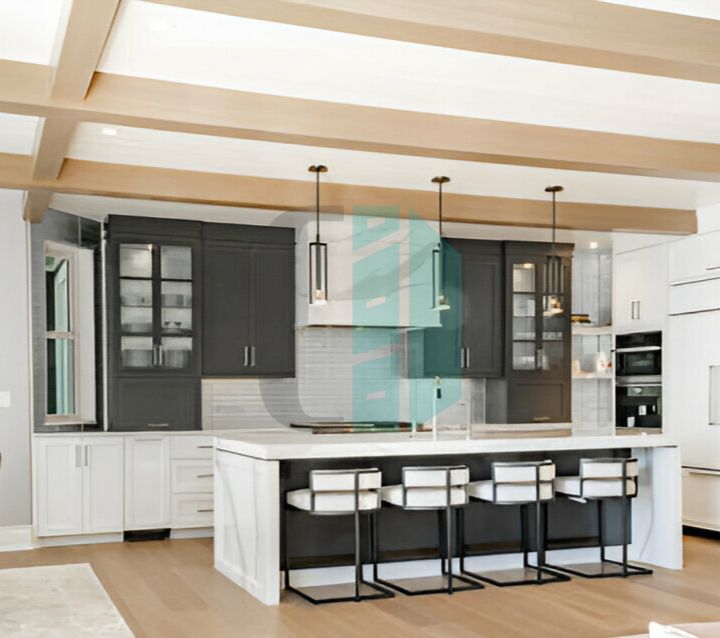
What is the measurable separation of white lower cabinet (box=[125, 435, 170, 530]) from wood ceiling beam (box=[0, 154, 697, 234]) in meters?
2.38

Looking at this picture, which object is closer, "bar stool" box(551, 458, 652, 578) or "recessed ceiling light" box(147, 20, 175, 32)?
"recessed ceiling light" box(147, 20, 175, 32)

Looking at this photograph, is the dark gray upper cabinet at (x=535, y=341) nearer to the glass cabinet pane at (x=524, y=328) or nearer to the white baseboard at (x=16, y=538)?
the glass cabinet pane at (x=524, y=328)

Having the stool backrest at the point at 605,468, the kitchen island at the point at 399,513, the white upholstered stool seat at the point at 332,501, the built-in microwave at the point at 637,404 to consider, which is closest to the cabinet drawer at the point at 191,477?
the kitchen island at the point at 399,513

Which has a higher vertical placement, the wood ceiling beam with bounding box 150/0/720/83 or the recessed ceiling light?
the recessed ceiling light

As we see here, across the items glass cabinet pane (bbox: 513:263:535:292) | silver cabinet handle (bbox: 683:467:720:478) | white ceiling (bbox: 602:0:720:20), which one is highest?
white ceiling (bbox: 602:0:720:20)

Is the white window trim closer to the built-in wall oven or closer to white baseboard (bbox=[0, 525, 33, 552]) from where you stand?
white baseboard (bbox=[0, 525, 33, 552])

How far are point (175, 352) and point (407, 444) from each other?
3158mm

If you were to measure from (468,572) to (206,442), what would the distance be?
2831 millimetres

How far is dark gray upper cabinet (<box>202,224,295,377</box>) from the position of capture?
8.55 metres

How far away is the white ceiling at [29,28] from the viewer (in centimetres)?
384

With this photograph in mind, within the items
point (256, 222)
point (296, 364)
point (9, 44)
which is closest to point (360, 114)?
point (9, 44)

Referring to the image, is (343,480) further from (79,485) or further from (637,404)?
(637,404)

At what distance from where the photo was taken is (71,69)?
4.13 m

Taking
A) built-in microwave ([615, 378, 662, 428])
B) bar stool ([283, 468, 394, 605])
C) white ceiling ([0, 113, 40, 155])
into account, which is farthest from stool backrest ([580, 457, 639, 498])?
white ceiling ([0, 113, 40, 155])
